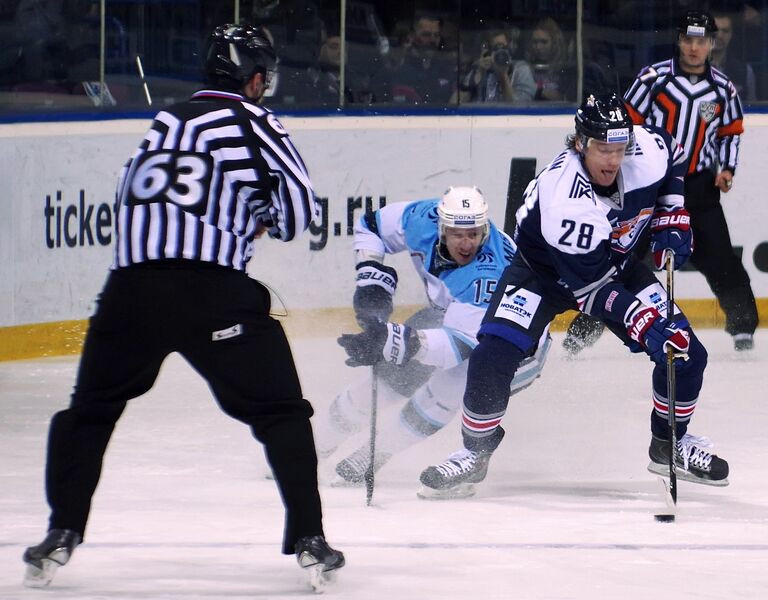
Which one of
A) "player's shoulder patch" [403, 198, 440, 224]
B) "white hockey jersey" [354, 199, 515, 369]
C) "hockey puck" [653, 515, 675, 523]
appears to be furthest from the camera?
"player's shoulder patch" [403, 198, 440, 224]

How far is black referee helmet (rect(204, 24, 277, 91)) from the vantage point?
3.45 m

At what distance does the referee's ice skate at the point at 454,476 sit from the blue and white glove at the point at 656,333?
522mm

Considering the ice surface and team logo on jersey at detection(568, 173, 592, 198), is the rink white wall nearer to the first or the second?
the ice surface

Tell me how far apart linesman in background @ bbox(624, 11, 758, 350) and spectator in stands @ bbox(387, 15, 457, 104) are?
103 cm

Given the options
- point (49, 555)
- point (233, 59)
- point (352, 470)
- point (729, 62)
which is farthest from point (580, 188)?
point (729, 62)

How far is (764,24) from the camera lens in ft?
25.8

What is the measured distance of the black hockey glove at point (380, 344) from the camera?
446 cm

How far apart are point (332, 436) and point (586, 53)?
3.45 meters

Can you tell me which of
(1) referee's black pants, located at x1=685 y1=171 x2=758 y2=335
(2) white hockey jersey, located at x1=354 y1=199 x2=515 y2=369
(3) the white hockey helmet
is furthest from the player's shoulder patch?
(1) referee's black pants, located at x1=685 y1=171 x2=758 y2=335

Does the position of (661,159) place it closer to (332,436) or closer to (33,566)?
(332,436)

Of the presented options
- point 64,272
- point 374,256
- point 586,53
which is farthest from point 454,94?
point 374,256

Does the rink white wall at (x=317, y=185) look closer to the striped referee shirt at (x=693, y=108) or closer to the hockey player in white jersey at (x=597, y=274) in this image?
the striped referee shirt at (x=693, y=108)

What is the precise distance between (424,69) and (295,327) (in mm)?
1293

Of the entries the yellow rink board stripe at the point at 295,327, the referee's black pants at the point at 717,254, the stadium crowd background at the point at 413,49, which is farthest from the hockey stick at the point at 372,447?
the stadium crowd background at the point at 413,49
